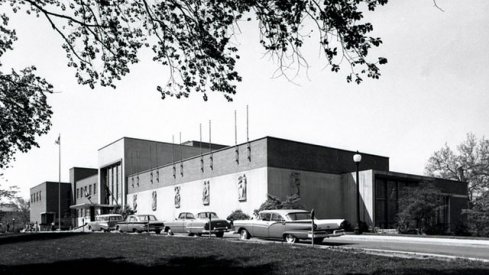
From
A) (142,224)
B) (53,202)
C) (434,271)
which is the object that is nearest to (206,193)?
(142,224)

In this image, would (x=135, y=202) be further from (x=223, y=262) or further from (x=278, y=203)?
(x=223, y=262)

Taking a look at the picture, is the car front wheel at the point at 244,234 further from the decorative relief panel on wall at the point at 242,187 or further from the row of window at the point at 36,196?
the row of window at the point at 36,196

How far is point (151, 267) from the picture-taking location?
11.5 meters

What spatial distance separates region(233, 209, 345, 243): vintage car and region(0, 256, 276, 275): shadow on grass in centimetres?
666

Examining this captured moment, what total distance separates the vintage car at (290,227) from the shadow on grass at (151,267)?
6.66 metres

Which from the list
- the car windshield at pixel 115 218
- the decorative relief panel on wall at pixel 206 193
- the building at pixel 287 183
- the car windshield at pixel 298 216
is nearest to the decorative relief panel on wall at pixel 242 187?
the building at pixel 287 183

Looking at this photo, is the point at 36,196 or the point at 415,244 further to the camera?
the point at 36,196

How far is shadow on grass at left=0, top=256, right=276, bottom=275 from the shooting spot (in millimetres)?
10617

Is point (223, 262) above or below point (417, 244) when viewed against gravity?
above

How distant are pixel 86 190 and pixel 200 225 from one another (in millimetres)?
51666

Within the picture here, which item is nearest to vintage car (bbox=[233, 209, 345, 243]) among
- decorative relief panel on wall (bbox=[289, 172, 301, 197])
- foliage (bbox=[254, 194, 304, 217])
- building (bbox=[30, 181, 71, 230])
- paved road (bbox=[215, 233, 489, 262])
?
paved road (bbox=[215, 233, 489, 262])

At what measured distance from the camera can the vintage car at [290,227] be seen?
1845cm

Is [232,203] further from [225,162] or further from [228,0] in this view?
[228,0]

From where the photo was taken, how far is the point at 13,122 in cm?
1600
